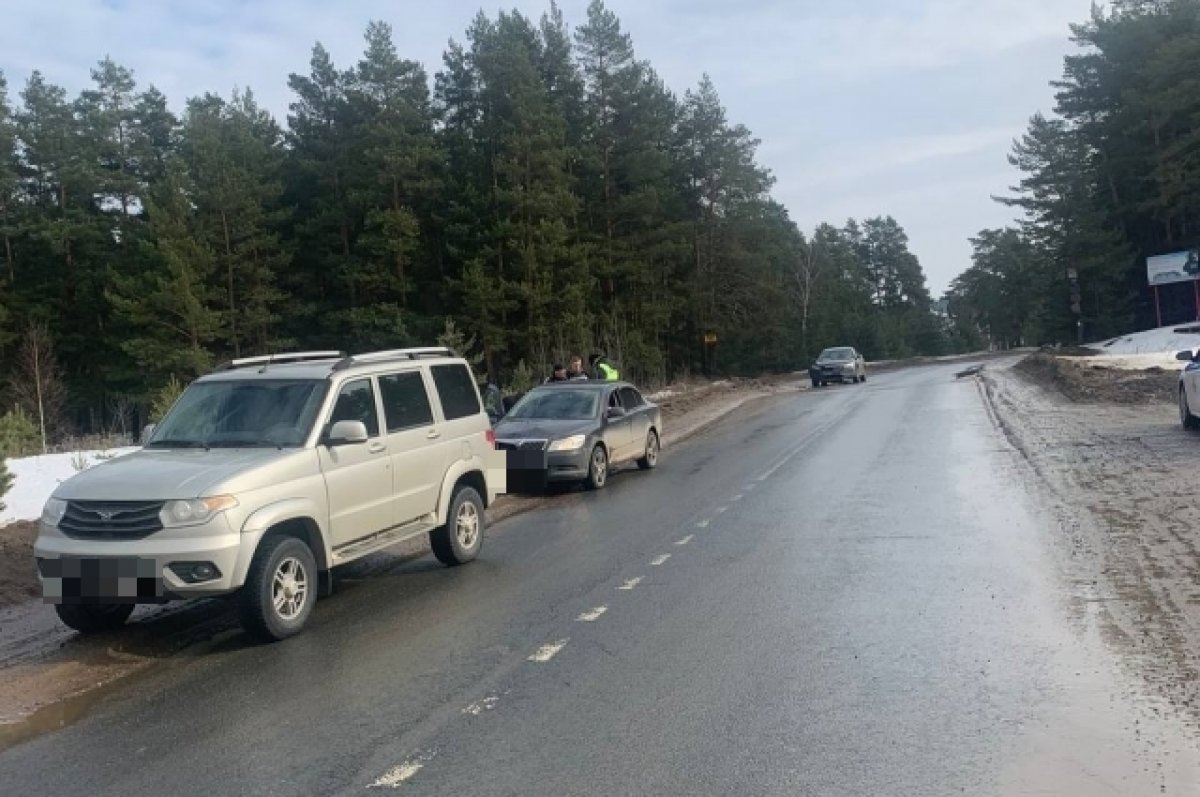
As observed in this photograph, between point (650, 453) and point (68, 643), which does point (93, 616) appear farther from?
point (650, 453)

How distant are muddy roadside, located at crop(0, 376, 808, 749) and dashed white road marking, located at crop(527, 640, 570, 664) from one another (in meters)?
2.51

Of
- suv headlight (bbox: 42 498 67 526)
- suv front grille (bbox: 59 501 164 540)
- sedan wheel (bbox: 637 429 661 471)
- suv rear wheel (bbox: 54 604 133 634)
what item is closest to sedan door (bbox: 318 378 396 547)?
suv front grille (bbox: 59 501 164 540)

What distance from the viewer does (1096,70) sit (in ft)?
213

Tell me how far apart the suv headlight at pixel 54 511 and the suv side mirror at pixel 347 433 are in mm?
1926

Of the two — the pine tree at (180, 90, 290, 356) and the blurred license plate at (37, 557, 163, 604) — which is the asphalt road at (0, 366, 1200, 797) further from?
the pine tree at (180, 90, 290, 356)

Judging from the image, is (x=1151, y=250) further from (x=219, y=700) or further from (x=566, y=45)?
(x=219, y=700)

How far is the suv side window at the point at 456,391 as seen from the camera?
10.6 metres

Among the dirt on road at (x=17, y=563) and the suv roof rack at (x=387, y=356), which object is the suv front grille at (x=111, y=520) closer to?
the suv roof rack at (x=387, y=356)

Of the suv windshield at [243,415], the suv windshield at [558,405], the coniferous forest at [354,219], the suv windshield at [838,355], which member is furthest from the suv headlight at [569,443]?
the suv windshield at [838,355]

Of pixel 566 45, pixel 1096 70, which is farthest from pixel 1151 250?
pixel 566 45

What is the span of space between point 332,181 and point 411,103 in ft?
18.0

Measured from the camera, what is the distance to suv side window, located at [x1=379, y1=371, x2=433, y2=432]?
962 centimetres

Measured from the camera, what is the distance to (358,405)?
363 inches

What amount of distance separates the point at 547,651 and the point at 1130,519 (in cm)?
708
